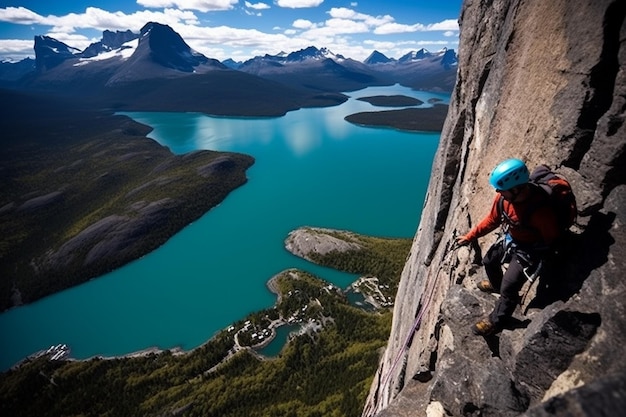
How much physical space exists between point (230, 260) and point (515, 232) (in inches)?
2238

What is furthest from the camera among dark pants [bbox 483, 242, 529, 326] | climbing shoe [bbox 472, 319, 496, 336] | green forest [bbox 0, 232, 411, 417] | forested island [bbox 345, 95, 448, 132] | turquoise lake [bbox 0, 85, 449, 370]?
forested island [bbox 345, 95, 448, 132]

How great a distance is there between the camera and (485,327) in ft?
20.5

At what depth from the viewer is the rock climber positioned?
17.2 feet

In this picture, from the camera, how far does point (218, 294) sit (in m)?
52.3

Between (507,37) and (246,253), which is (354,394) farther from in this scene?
(246,253)

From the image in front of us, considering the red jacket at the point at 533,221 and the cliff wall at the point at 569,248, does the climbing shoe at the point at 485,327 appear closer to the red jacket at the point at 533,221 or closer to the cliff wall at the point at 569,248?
the cliff wall at the point at 569,248

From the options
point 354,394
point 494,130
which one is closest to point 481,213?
point 494,130

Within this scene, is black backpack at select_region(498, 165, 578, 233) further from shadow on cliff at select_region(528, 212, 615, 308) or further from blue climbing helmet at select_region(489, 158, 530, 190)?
shadow on cliff at select_region(528, 212, 615, 308)

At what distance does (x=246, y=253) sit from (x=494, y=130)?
2166 inches

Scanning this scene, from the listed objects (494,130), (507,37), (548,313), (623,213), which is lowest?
(548,313)

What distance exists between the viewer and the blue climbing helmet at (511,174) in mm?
5172

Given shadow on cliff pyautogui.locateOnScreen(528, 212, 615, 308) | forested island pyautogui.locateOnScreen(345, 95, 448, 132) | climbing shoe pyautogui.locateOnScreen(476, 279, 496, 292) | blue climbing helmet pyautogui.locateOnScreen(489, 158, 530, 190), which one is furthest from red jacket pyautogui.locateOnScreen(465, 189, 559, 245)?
forested island pyautogui.locateOnScreen(345, 95, 448, 132)

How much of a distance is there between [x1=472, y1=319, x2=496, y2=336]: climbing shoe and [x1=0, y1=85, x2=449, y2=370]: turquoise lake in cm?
4253

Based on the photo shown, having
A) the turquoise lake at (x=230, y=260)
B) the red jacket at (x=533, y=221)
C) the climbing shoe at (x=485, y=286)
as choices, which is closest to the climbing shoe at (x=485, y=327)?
the climbing shoe at (x=485, y=286)
